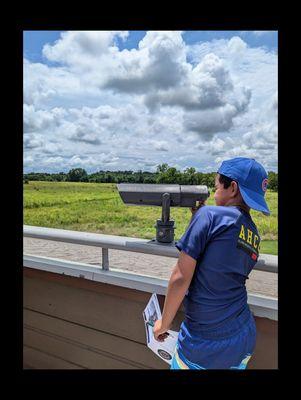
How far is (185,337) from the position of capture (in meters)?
1.26

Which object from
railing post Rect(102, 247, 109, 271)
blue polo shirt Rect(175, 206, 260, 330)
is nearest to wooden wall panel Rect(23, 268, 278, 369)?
railing post Rect(102, 247, 109, 271)

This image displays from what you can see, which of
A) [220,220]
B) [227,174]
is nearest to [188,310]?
[220,220]

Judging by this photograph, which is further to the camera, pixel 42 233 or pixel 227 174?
pixel 42 233

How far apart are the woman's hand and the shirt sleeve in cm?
31

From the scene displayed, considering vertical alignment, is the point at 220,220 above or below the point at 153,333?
above

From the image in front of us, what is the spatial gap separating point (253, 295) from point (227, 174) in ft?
1.67

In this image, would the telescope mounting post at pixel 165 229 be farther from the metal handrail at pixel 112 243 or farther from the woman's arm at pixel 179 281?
the woman's arm at pixel 179 281

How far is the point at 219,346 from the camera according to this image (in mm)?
1198

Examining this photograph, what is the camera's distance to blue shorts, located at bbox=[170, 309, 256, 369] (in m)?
1.20

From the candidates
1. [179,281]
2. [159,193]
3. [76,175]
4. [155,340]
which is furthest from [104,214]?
[179,281]

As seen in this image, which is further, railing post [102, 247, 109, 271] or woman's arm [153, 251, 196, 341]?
railing post [102, 247, 109, 271]

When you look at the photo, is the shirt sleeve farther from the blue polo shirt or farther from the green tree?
the green tree

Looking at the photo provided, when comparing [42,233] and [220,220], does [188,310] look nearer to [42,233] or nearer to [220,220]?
[220,220]
